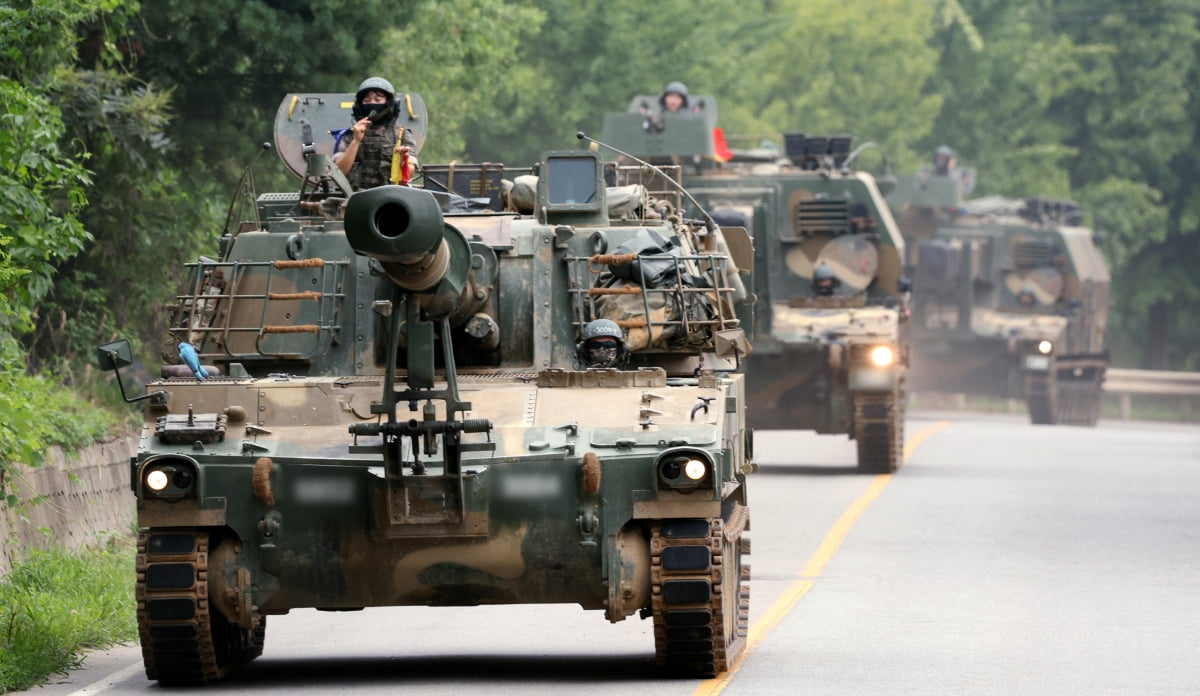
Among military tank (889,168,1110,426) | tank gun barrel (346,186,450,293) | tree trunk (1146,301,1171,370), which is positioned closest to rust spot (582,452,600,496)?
tank gun barrel (346,186,450,293)

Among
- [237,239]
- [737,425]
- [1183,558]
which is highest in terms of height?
[237,239]

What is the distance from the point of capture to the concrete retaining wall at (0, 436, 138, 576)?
50.5 feet

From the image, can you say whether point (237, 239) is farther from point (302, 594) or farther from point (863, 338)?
point (863, 338)

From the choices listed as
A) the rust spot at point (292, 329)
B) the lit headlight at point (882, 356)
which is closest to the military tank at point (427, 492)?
the rust spot at point (292, 329)

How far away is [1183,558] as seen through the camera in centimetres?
1756

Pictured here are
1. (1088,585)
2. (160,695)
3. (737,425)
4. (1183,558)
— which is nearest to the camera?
(160,695)

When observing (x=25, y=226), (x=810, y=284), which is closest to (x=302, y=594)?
(x=25, y=226)

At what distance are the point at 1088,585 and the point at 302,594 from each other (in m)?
6.10

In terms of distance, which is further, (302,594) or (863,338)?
(863,338)

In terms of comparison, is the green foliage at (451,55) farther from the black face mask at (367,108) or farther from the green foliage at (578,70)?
the black face mask at (367,108)

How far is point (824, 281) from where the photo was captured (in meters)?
26.6

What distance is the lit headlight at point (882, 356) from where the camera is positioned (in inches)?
973

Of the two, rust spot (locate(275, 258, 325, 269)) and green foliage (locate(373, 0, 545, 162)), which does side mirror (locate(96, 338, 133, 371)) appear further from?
green foliage (locate(373, 0, 545, 162))

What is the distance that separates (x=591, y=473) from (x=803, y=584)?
505 cm
